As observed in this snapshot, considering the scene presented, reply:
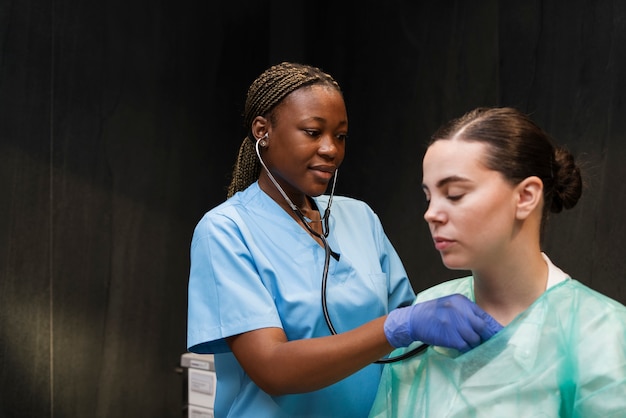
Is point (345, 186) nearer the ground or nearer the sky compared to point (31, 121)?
nearer the ground

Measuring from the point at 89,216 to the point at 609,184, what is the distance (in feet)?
5.89

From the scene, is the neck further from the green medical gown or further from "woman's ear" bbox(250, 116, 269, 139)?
"woman's ear" bbox(250, 116, 269, 139)

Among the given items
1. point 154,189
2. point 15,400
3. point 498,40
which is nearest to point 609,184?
point 498,40

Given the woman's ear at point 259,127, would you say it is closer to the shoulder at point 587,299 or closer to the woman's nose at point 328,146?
the woman's nose at point 328,146

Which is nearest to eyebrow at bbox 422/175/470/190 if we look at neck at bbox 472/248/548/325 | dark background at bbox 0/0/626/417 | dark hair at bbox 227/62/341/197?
neck at bbox 472/248/548/325

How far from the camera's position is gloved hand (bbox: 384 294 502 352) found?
1150mm

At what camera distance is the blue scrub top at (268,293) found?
Result: 4.57ft

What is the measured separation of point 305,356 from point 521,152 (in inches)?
18.7

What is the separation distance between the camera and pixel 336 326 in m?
1.46

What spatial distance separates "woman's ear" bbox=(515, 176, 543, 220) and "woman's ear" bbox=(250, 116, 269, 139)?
0.57 meters

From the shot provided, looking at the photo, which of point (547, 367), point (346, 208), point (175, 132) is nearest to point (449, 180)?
point (547, 367)

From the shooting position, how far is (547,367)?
113 centimetres

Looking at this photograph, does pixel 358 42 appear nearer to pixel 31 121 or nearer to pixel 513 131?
pixel 31 121

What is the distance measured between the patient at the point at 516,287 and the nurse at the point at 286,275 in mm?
231
